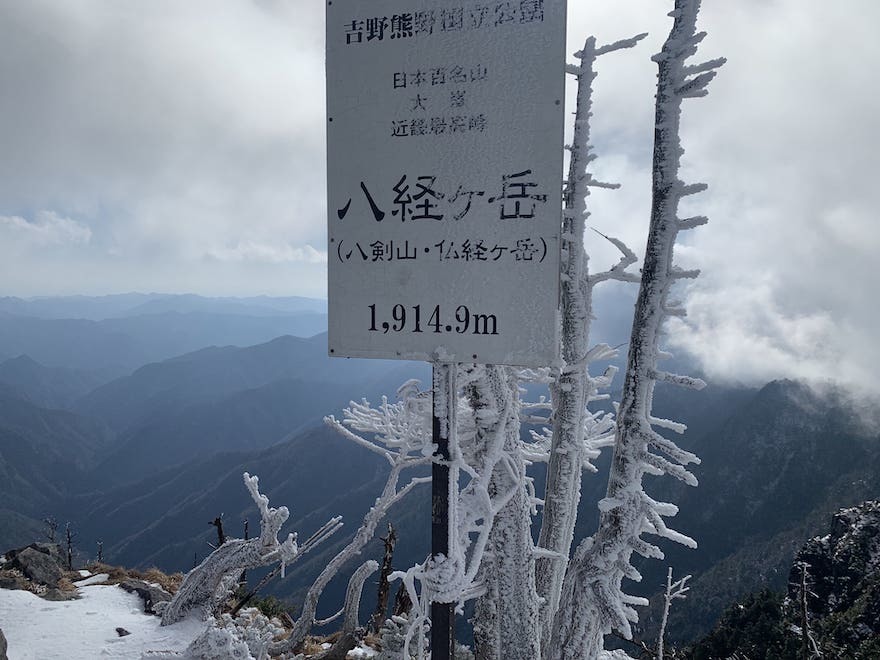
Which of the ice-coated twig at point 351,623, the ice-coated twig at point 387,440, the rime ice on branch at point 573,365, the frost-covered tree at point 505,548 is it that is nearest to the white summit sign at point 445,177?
the ice-coated twig at point 387,440

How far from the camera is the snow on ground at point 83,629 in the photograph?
6117 mm

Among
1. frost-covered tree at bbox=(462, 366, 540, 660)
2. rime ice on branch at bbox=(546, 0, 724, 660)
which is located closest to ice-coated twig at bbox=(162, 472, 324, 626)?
frost-covered tree at bbox=(462, 366, 540, 660)

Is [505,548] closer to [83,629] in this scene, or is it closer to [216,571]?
[216,571]

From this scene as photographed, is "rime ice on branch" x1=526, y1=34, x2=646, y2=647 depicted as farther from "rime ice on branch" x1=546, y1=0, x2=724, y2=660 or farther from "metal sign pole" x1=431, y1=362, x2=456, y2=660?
"metal sign pole" x1=431, y1=362, x2=456, y2=660

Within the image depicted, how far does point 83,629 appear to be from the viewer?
22.0ft

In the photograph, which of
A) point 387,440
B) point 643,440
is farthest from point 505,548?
point 643,440

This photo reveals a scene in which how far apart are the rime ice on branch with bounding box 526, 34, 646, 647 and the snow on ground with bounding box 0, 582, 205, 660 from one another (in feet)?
15.5

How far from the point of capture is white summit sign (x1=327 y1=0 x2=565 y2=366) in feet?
8.07

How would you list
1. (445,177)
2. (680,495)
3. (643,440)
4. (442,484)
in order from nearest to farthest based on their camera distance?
1. (445,177)
2. (442,484)
3. (643,440)
4. (680,495)

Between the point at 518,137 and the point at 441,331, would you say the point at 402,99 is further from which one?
the point at 441,331

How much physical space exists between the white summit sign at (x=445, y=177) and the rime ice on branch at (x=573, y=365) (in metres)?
2.45

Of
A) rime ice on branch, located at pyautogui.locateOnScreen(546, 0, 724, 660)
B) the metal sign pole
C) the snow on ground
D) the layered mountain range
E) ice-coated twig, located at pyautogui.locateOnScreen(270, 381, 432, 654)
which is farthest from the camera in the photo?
the layered mountain range

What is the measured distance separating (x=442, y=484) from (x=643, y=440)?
6.11ft

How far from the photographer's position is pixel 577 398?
5.38 m
